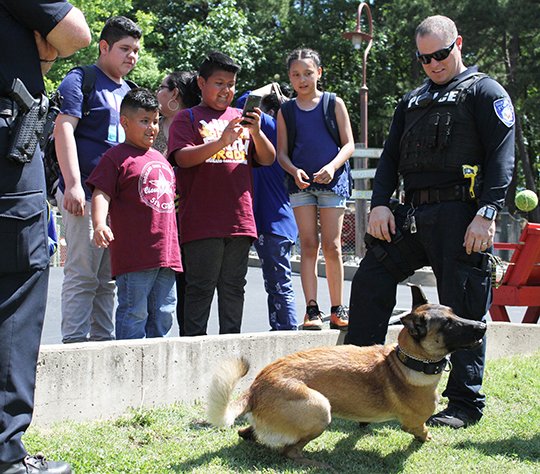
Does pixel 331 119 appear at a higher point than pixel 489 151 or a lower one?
higher

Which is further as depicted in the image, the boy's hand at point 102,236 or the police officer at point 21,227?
the boy's hand at point 102,236

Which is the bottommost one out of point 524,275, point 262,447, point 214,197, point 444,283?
point 262,447

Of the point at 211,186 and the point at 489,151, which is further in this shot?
the point at 211,186

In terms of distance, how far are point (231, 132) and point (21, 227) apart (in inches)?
85.0

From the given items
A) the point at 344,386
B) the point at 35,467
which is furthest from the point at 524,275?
the point at 35,467

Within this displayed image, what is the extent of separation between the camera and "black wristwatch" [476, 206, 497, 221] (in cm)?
425

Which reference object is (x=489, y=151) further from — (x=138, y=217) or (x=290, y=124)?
(x=138, y=217)

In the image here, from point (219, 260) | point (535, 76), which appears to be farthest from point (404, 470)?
point (535, 76)

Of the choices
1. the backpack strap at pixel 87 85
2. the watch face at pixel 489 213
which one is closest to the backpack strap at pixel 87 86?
the backpack strap at pixel 87 85

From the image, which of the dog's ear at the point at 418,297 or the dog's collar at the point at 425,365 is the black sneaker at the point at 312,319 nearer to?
the dog's ear at the point at 418,297

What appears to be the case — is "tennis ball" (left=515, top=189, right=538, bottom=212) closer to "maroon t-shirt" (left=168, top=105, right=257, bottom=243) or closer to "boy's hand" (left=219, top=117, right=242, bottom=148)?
"maroon t-shirt" (left=168, top=105, right=257, bottom=243)

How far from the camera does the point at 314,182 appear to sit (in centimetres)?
557

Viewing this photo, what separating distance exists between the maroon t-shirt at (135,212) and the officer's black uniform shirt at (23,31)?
173cm

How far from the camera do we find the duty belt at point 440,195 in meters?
4.46
